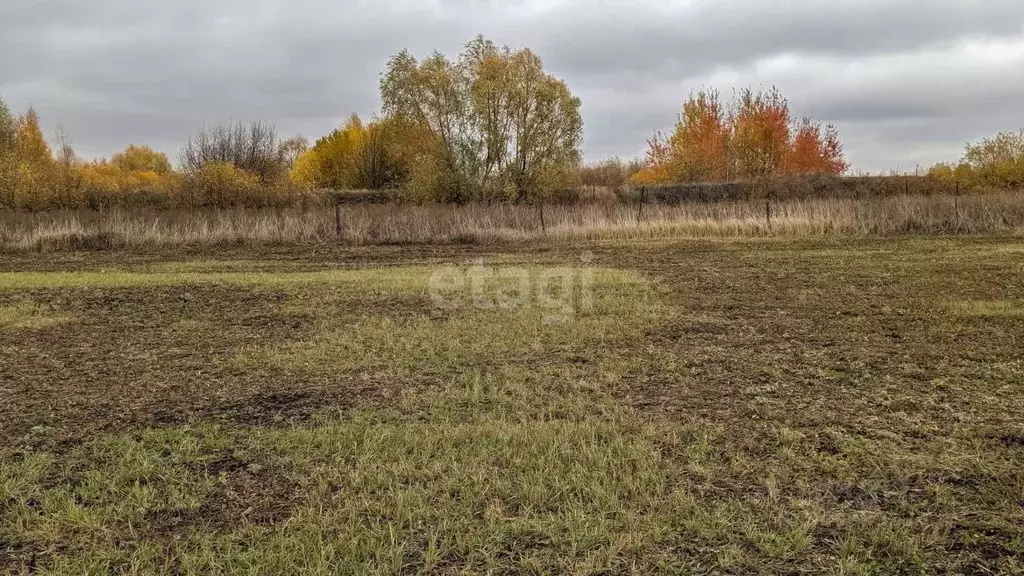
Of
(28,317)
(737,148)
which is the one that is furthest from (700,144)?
(28,317)

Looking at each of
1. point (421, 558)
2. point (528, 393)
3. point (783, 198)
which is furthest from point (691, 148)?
point (421, 558)

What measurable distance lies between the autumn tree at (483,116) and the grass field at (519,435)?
16.4m

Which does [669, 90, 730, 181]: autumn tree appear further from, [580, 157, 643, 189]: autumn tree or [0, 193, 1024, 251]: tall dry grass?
[0, 193, 1024, 251]: tall dry grass

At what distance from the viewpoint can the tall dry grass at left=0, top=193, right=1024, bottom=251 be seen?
1773 cm

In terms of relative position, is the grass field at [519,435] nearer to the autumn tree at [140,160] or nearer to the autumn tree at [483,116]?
the autumn tree at [483,116]

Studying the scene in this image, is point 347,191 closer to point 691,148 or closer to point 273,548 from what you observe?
point 691,148

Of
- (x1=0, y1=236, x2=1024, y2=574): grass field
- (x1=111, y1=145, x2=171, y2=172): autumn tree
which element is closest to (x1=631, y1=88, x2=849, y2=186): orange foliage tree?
(x1=0, y1=236, x2=1024, y2=574): grass field

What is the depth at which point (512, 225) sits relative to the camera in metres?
19.9

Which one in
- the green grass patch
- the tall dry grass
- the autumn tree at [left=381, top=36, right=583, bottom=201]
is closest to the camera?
the green grass patch

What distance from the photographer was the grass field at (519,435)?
281 cm

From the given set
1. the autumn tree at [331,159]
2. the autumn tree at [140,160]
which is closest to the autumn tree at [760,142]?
the autumn tree at [331,159]

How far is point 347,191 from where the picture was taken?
3009cm

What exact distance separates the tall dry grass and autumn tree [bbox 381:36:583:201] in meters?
4.45

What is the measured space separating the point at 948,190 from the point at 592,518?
30.3 m
